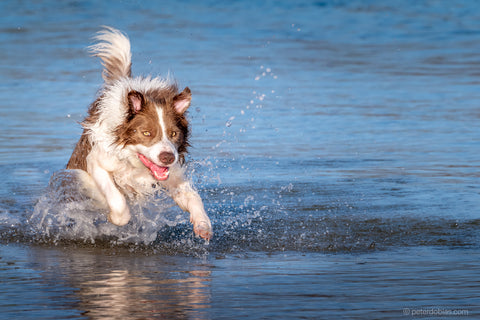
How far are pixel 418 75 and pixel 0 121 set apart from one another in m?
8.51

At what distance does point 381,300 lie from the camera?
500 cm

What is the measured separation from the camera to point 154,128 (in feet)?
22.0

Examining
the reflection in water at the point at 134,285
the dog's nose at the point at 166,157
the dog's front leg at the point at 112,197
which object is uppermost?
the dog's nose at the point at 166,157

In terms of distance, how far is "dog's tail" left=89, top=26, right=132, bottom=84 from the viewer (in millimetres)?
7910

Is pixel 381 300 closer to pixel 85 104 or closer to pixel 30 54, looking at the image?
pixel 85 104

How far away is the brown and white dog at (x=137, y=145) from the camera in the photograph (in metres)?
6.74

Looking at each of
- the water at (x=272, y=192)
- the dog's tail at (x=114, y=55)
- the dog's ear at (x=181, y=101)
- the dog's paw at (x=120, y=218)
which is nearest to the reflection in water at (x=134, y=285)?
the water at (x=272, y=192)

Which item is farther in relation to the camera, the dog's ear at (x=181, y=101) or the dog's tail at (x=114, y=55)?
the dog's tail at (x=114, y=55)

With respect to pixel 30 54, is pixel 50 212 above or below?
below

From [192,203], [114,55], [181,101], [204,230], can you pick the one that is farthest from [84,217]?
[114,55]

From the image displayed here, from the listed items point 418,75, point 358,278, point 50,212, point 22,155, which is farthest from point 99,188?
point 418,75

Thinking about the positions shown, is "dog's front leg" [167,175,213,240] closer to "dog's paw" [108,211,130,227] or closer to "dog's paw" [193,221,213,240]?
"dog's paw" [193,221,213,240]

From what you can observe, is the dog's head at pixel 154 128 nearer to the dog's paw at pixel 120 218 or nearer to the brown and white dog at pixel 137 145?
the brown and white dog at pixel 137 145

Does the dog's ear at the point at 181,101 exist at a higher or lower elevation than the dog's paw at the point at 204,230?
higher
